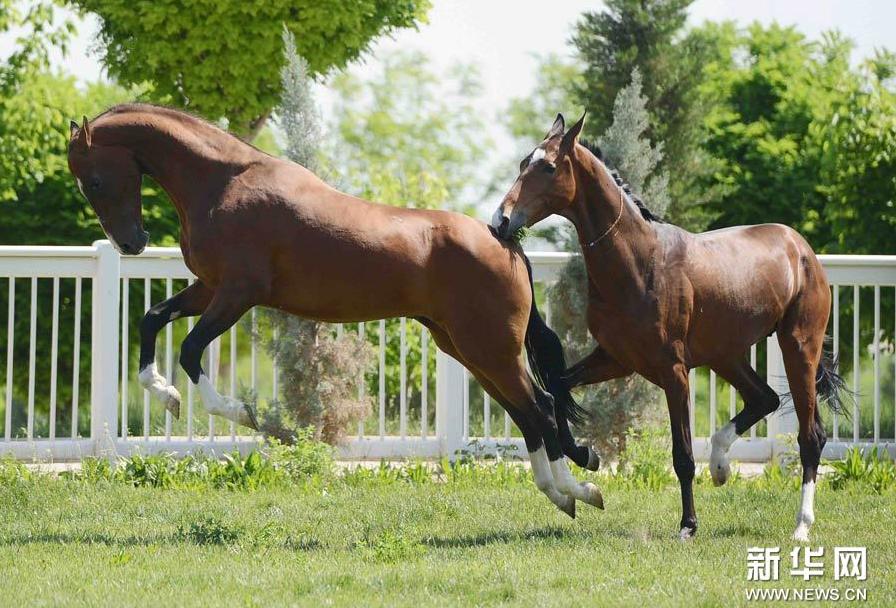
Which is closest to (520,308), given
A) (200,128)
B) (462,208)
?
(200,128)

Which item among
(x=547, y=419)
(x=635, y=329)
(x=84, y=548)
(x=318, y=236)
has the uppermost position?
(x=318, y=236)

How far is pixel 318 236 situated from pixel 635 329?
1726 mm

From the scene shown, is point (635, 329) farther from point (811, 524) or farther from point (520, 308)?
point (811, 524)

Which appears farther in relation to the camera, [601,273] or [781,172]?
[781,172]

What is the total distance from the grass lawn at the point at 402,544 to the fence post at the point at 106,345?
41.0 inches

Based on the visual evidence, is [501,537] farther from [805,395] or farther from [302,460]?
[302,460]

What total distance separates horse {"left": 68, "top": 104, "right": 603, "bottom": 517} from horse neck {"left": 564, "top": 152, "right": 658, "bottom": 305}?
1.27 feet

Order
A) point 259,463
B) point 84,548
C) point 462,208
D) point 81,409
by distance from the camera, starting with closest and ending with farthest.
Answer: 1. point 84,548
2. point 259,463
3. point 81,409
4. point 462,208

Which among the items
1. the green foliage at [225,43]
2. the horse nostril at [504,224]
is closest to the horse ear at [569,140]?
the horse nostril at [504,224]

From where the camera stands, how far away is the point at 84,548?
6109 millimetres

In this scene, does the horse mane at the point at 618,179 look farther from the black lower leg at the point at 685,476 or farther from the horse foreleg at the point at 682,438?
the black lower leg at the point at 685,476

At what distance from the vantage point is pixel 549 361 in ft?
23.4

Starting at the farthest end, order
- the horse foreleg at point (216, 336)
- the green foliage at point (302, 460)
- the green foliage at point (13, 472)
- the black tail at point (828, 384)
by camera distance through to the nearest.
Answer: the green foliage at point (302, 460) → the green foliage at point (13, 472) → the black tail at point (828, 384) → the horse foreleg at point (216, 336)

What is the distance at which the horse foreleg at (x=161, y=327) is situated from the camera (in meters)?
6.33
